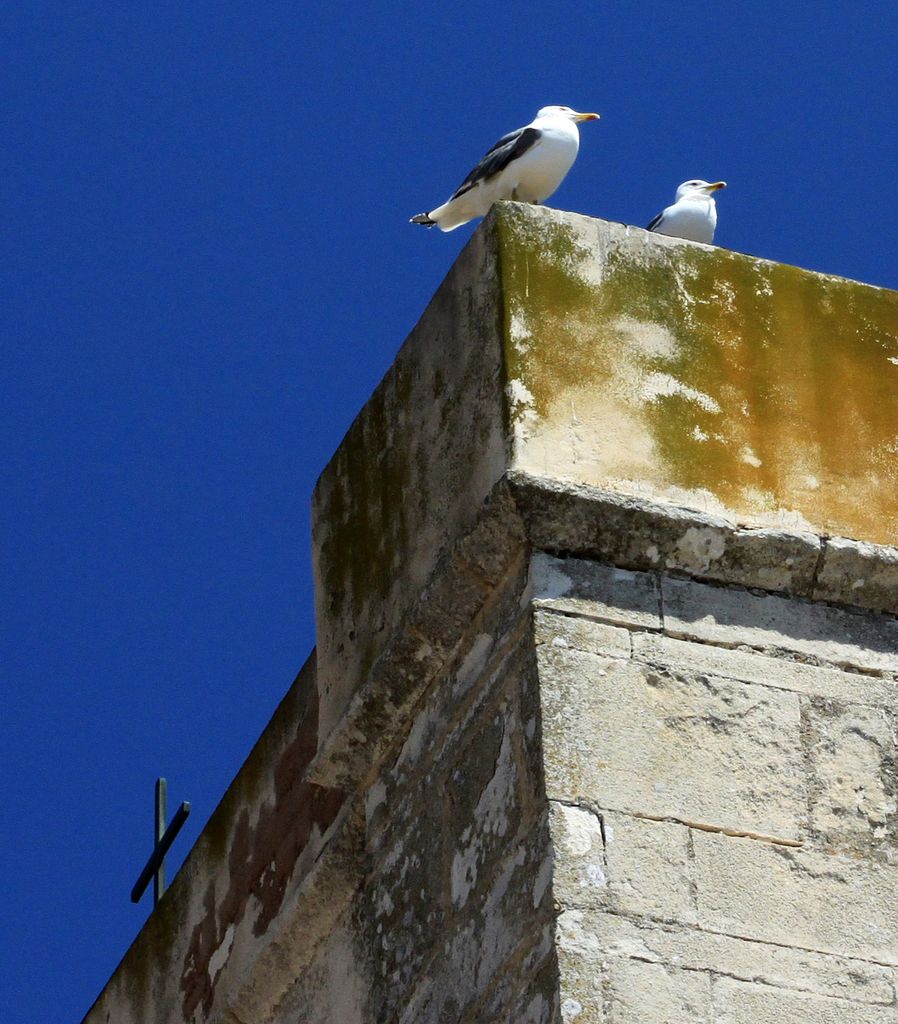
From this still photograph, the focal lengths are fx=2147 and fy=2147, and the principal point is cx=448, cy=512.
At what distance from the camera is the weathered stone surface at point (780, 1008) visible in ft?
10.6

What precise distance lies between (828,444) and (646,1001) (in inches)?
46.1

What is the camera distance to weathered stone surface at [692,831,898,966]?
3.36 metres

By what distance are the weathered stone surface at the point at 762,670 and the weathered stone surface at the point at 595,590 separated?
47mm

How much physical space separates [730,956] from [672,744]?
377 mm

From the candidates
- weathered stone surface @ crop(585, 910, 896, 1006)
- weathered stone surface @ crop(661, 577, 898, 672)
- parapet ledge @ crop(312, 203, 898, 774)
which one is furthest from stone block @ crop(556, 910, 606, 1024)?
parapet ledge @ crop(312, 203, 898, 774)

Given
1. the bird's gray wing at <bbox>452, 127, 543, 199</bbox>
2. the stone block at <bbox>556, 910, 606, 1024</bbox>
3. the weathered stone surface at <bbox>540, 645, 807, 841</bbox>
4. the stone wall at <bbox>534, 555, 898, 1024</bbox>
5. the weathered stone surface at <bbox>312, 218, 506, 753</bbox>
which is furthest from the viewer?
the bird's gray wing at <bbox>452, 127, 543, 199</bbox>

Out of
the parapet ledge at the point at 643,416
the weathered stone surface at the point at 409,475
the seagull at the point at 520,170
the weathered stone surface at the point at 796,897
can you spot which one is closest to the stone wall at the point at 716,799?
the weathered stone surface at the point at 796,897

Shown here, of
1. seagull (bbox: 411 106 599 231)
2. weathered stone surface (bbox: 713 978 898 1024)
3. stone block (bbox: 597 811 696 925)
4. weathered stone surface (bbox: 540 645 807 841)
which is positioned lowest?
weathered stone surface (bbox: 713 978 898 1024)

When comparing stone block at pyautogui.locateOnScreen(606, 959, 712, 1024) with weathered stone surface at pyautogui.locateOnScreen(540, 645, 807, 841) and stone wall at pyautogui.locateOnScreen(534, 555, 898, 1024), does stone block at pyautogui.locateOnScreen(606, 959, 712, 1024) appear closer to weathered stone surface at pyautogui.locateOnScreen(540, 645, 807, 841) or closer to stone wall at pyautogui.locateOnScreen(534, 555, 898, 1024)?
stone wall at pyautogui.locateOnScreen(534, 555, 898, 1024)

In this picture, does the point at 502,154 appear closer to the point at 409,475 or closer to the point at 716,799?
the point at 409,475

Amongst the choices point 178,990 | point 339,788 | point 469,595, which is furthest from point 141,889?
point 469,595

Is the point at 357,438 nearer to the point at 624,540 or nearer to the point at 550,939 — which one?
the point at 624,540

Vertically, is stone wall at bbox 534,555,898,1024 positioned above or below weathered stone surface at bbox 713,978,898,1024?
above

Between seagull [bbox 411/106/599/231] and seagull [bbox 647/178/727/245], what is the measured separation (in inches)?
16.8
